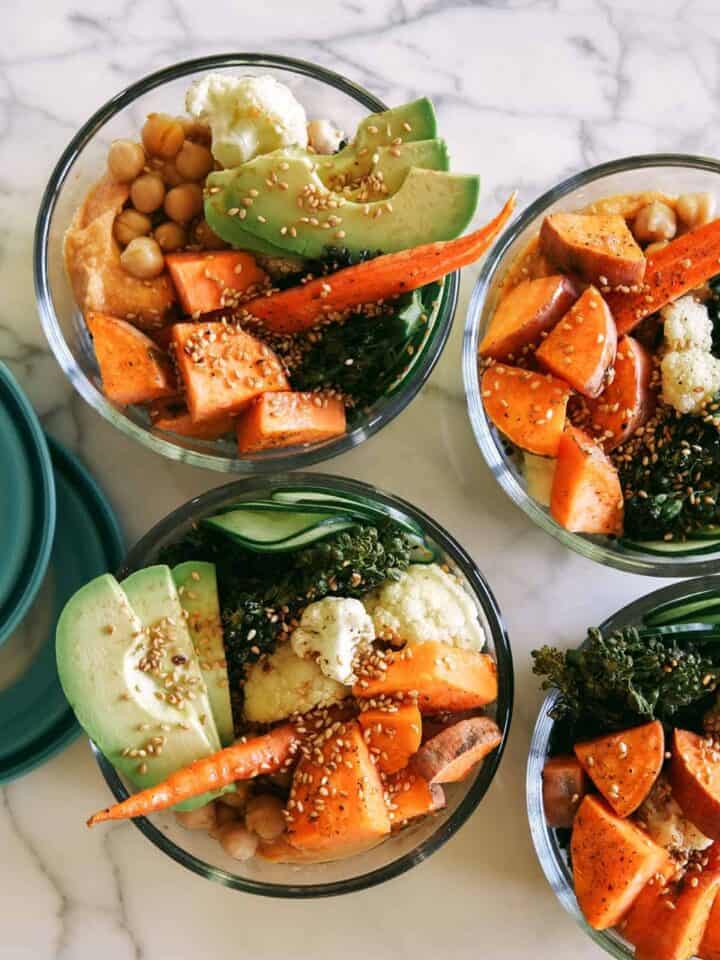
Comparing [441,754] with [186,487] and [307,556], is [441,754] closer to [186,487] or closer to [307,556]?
[307,556]

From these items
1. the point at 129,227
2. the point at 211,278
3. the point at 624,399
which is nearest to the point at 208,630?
the point at 211,278

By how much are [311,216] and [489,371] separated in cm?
41

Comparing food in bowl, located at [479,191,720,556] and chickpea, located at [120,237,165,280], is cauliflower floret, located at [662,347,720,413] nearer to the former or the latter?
food in bowl, located at [479,191,720,556]

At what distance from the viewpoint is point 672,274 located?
175 cm

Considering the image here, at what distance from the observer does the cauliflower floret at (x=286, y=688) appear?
1709mm

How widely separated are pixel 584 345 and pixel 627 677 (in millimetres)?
556

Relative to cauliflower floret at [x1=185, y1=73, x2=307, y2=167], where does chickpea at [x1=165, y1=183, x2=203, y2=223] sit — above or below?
below

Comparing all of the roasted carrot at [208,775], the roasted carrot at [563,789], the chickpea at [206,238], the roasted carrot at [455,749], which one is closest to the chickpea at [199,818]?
the roasted carrot at [208,775]

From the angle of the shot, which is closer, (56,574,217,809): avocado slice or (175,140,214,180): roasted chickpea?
(56,574,217,809): avocado slice

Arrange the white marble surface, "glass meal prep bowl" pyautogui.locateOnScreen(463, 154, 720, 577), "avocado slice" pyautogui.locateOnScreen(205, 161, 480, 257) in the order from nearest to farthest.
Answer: "avocado slice" pyautogui.locateOnScreen(205, 161, 480, 257)
"glass meal prep bowl" pyautogui.locateOnScreen(463, 154, 720, 577)
the white marble surface

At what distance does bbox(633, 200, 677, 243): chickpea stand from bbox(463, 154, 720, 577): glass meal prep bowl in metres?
0.09

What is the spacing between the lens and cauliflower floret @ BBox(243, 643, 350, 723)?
1709 millimetres

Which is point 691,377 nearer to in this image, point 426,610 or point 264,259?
point 426,610

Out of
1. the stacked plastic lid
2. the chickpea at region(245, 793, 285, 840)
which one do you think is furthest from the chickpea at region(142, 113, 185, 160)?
the chickpea at region(245, 793, 285, 840)
